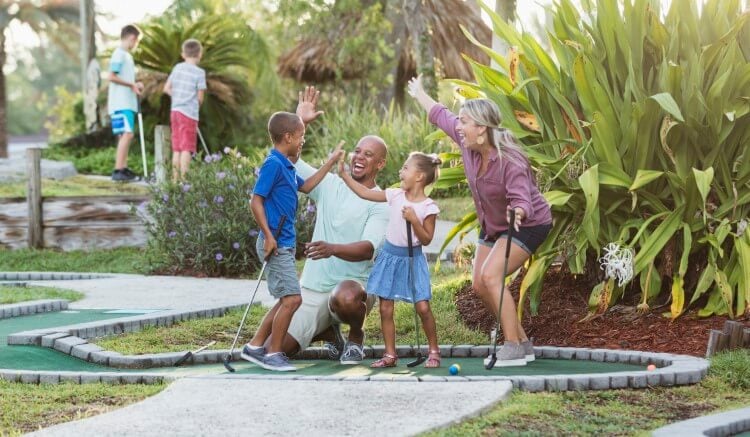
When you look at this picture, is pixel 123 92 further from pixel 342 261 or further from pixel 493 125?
pixel 493 125

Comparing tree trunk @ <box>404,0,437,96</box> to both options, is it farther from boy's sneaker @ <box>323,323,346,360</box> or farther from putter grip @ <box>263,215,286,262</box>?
putter grip @ <box>263,215,286,262</box>

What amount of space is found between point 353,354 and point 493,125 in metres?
1.46

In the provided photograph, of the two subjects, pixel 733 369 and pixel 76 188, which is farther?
pixel 76 188

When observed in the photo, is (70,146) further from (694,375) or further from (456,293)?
(694,375)

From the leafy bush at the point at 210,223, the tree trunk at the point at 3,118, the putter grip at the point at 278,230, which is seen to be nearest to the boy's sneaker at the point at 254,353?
the putter grip at the point at 278,230

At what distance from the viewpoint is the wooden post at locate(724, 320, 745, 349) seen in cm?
694

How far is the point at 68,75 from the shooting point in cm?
6419

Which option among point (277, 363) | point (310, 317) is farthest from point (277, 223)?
point (277, 363)

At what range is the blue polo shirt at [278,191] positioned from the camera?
22.0 feet

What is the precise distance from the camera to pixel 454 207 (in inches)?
640

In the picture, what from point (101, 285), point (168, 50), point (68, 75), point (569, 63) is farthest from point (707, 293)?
point (68, 75)

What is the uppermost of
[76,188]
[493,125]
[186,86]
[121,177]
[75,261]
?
[186,86]

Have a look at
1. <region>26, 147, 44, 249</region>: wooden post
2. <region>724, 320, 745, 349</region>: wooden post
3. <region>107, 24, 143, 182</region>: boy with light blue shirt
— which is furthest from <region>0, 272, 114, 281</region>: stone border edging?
<region>724, 320, 745, 349</region>: wooden post

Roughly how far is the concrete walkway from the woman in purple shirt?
95 centimetres
